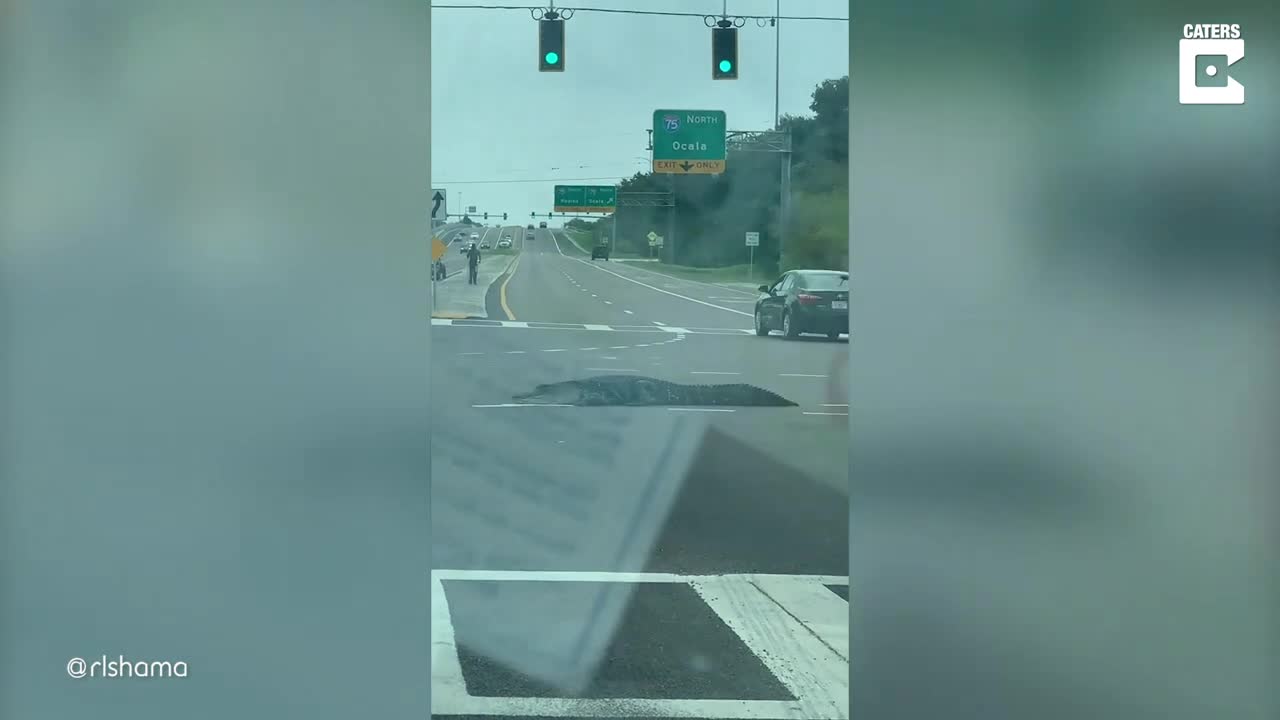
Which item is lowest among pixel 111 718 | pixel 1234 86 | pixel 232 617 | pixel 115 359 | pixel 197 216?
pixel 111 718

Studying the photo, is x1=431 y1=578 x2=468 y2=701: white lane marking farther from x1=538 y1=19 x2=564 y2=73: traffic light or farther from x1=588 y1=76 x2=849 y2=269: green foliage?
x1=588 y1=76 x2=849 y2=269: green foliage

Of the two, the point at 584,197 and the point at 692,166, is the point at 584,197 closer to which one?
the point at 584,197

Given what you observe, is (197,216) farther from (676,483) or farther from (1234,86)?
(676,483)

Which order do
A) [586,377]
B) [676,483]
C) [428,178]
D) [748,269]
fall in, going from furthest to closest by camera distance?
[748,269]
[586,377]
[676,483]
[428,178]

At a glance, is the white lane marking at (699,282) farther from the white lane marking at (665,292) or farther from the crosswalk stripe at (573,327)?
the crosswalk stripe at (573,327)

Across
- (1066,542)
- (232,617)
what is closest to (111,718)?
(232,617)

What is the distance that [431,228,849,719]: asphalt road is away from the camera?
6.48m

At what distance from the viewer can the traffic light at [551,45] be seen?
19016mm

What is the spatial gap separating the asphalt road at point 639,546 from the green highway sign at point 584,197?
2853 centimetres

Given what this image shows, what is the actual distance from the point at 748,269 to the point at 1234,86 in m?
50.2

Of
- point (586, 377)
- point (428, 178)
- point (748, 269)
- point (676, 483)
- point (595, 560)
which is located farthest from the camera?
point (748, 269)

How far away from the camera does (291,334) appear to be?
3.13 meters

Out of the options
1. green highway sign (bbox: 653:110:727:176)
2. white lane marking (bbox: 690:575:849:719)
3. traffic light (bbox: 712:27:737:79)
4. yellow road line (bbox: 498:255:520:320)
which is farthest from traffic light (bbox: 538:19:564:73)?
green highway sign (bbox: 653:110:727:176)

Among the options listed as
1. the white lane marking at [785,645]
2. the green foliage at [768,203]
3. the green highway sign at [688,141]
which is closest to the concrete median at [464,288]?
the green foliage at [768,203]
